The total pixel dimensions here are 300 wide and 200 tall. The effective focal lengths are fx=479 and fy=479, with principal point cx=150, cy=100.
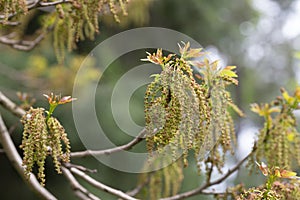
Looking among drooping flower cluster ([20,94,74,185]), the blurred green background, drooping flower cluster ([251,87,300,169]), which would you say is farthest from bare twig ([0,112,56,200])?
the blurred green background

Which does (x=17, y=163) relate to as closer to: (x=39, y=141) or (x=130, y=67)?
(x=39, y=141)

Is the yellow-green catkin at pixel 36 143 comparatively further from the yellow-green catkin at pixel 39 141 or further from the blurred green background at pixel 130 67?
the blurred green background at pixel 130 67

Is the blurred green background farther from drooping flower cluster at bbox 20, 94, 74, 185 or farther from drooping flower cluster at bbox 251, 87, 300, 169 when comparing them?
drooping flower cluster at bbox 20, 94, 74, 185

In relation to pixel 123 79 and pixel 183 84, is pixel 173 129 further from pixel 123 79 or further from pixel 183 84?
pixel 123 79

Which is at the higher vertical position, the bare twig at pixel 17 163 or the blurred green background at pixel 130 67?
the blurred green background at pixel 130 67

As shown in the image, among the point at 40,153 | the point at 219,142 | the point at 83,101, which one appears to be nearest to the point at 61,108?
the point at 83,101

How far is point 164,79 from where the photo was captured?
1025 mm

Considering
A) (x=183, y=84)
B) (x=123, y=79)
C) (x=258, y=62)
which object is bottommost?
(x=183, y=84)

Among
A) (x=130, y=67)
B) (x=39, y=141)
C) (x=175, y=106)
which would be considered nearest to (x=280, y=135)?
(x=175, y=106)

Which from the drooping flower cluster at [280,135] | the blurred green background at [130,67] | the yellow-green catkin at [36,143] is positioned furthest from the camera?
the blurred green background at [130,67]

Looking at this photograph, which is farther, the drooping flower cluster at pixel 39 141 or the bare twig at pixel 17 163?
the bare twig at pixel 17 163

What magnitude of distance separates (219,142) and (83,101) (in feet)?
7.54

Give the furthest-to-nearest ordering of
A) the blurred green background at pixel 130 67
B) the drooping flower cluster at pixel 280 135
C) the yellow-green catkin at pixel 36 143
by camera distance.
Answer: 1. the blurred green background at pixel 130 67
2. the drooping flower cluster at pixel 280 135
3. the yellow-green catkin at pixel 36 143

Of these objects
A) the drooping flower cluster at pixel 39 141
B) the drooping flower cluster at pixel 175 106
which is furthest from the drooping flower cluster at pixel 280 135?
A: the drooping flower cluster at pixel 39 141
